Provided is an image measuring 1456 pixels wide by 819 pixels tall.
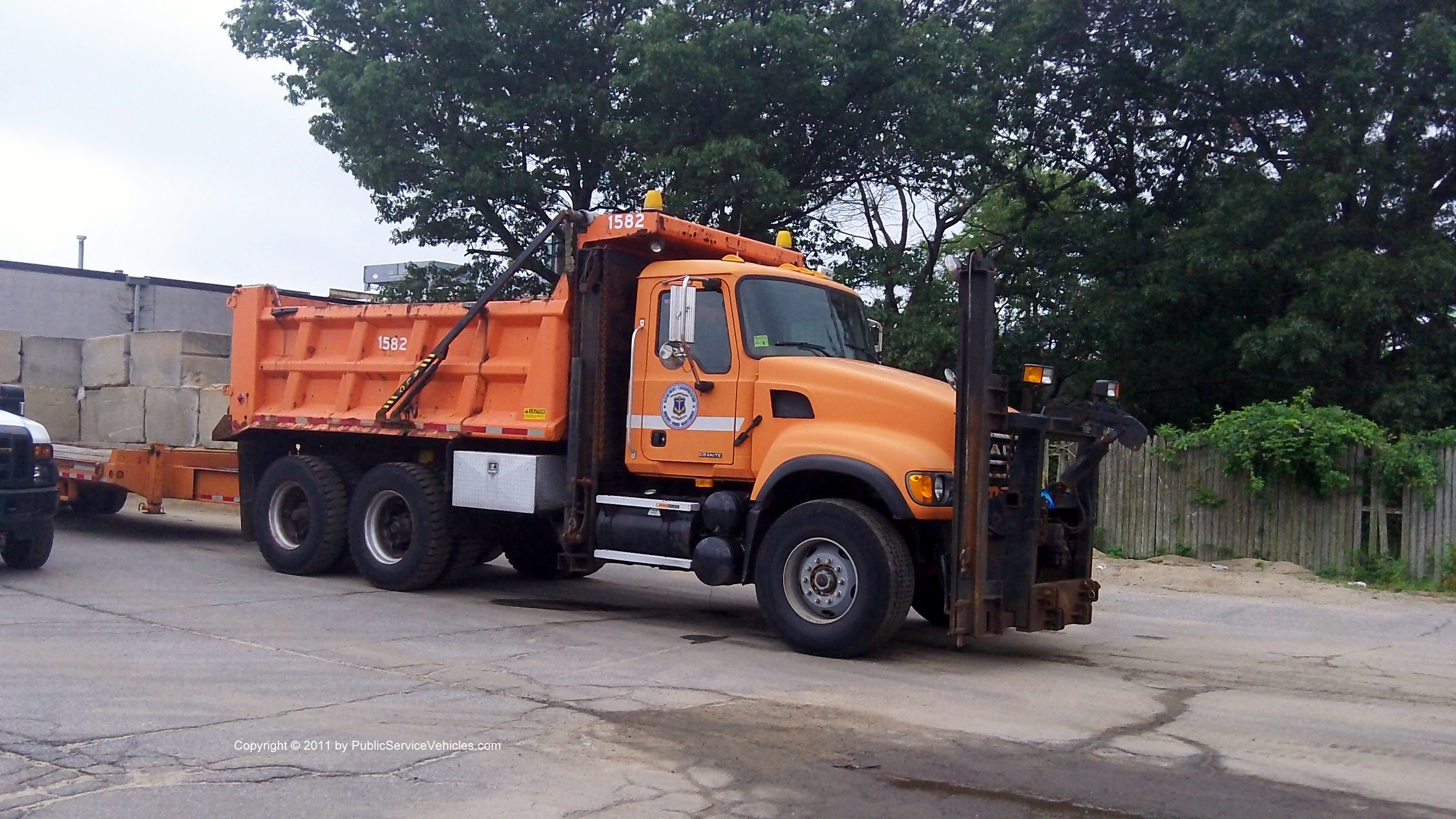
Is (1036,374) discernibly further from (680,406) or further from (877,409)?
(680,406)

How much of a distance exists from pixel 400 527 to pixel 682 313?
4130mm

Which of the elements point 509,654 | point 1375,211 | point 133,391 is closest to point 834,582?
point 509,654

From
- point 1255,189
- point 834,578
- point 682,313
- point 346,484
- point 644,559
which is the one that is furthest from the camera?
point 1255,189

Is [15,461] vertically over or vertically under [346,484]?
over

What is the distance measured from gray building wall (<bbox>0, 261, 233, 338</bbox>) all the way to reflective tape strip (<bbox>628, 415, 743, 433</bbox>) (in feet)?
56.7

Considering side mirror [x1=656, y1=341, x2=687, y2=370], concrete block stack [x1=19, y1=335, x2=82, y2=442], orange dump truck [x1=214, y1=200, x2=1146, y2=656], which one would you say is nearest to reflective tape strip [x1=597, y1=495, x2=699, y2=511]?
orange dump truck [x1=214, y1=200, x2=1146, y2=656]

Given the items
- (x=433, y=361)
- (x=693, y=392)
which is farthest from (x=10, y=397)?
(x=693, y=392)

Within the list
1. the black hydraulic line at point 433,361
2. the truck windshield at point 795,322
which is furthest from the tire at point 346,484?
the truck windshield at point 795,322

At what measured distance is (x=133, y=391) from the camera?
1552 cm

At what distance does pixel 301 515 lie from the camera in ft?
41.4

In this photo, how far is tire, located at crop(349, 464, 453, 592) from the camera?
11.4 metres

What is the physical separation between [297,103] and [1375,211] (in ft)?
58.8

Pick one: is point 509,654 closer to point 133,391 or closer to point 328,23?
point 133,391

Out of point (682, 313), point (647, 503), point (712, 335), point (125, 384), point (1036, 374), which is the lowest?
point (647, 503)
